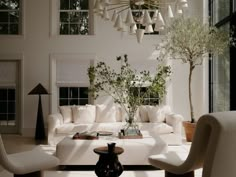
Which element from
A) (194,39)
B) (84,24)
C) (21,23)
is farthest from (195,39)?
(21,23)

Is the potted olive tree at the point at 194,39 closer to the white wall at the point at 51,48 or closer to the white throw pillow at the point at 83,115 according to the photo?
the white wall at the point at 51,48

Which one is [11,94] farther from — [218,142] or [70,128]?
[218,142]

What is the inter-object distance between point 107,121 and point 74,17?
3142mm

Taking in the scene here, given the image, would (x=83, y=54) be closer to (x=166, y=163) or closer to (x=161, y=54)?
Answer: (x=161, y=54)

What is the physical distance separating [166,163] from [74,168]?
2276mm

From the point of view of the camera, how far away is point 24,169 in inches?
138

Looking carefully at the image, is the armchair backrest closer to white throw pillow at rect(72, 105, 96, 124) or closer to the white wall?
white throw pillow at rect(72, 105, 96, 124)

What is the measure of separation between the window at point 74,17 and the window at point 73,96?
151cm

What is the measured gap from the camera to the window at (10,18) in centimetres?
896

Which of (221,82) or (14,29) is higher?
(14,29)

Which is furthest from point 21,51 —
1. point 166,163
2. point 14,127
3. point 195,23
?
point 166,163

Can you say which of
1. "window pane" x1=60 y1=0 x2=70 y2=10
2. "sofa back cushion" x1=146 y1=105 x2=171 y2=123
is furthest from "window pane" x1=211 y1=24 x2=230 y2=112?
"window pane" x1=60 y1=0 x2=70 y2=10

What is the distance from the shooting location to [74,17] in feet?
29.8

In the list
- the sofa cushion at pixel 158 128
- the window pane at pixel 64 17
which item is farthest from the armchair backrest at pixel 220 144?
the window pane at pixel 64 17
